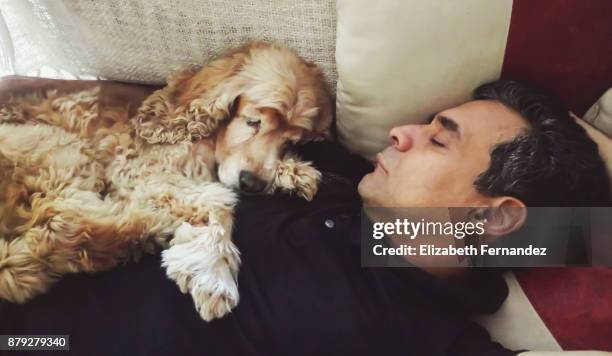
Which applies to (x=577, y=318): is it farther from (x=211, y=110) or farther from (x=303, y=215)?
(x=211, y=110)

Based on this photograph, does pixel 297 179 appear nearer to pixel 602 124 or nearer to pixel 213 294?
pixel 213 294

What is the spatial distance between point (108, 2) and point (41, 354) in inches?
39.3

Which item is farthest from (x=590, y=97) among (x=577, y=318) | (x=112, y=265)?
(x=112, y=265)

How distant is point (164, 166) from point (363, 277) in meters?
0.69

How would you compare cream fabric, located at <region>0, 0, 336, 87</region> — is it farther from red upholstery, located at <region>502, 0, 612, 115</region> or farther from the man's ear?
the man's ear

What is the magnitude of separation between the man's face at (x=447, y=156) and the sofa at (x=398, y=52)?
0.09 m

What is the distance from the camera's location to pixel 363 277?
147 cm

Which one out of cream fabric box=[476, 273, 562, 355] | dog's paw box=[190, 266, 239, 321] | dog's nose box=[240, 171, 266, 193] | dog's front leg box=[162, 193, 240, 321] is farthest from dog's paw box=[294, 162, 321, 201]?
cream fabric box=[476, 273, 562, 355]

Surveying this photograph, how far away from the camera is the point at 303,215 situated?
1583mm

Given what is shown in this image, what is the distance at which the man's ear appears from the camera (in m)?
1.45

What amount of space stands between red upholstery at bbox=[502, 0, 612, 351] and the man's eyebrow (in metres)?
0.21
